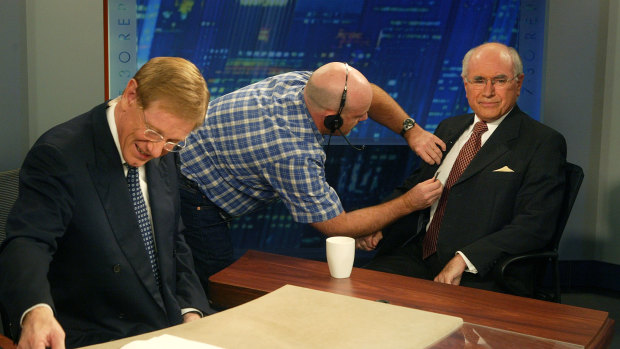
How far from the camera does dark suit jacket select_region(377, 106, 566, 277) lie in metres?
2.89

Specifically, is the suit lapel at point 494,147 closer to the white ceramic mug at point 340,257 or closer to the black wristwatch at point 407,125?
the black wristwatch at point 407,125

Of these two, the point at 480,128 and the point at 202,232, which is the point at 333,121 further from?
the point at 480,128

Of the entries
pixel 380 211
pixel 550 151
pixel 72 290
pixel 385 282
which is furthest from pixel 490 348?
pixel 550 151

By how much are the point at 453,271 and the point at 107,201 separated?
1.48m

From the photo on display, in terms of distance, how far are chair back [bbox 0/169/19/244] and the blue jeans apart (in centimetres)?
64

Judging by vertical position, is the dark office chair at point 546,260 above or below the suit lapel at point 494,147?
below

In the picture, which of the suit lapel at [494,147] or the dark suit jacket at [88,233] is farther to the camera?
the suit lapel at [494,147]

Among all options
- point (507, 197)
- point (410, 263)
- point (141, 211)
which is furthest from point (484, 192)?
point (141, 211)

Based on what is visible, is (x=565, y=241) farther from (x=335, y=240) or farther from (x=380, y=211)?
(x=335, y=240)

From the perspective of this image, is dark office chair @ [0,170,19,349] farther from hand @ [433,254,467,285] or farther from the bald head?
hand @ [433,254,467,285]

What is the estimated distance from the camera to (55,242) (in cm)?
179

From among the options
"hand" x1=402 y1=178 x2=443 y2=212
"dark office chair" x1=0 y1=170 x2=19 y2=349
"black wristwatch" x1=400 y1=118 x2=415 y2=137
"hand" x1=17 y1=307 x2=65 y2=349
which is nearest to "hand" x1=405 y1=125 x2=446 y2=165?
"black wristwatch" x1=400 y1=118 x2=415 y2=137

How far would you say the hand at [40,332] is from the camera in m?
1.52

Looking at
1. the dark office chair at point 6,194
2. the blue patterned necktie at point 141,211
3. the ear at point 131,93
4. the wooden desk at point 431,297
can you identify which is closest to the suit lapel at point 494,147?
the wooden desk at point 431,297
